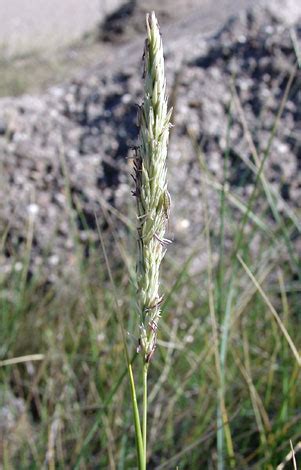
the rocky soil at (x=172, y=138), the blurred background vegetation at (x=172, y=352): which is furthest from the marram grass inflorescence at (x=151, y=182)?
the rocky soil at (x=172, y=138)

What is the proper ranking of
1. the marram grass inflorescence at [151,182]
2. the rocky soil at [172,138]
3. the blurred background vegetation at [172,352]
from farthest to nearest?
the rocky soil at [172,138], the blurred background vegetation at [172,352], the marram grass inflorescence at [151,182]

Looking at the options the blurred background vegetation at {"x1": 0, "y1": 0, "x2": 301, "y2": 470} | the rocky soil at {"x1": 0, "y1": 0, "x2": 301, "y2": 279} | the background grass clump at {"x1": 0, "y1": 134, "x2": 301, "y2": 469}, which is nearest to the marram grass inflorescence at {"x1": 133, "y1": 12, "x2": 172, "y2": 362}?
the blurred background vegetation at {"x1": 0, "y1": 0, "x2": 301, "y2": 470}

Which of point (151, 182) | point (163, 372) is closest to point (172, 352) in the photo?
point (163, 372)

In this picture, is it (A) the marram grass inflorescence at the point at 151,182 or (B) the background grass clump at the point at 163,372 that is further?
(B) the background grass clump at the point at 163,372

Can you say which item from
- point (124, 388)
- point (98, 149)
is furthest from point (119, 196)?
point (124, 388)

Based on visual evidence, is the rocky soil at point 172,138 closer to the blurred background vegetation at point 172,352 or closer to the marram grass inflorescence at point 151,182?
the blurred background vegetation at point 172,352
